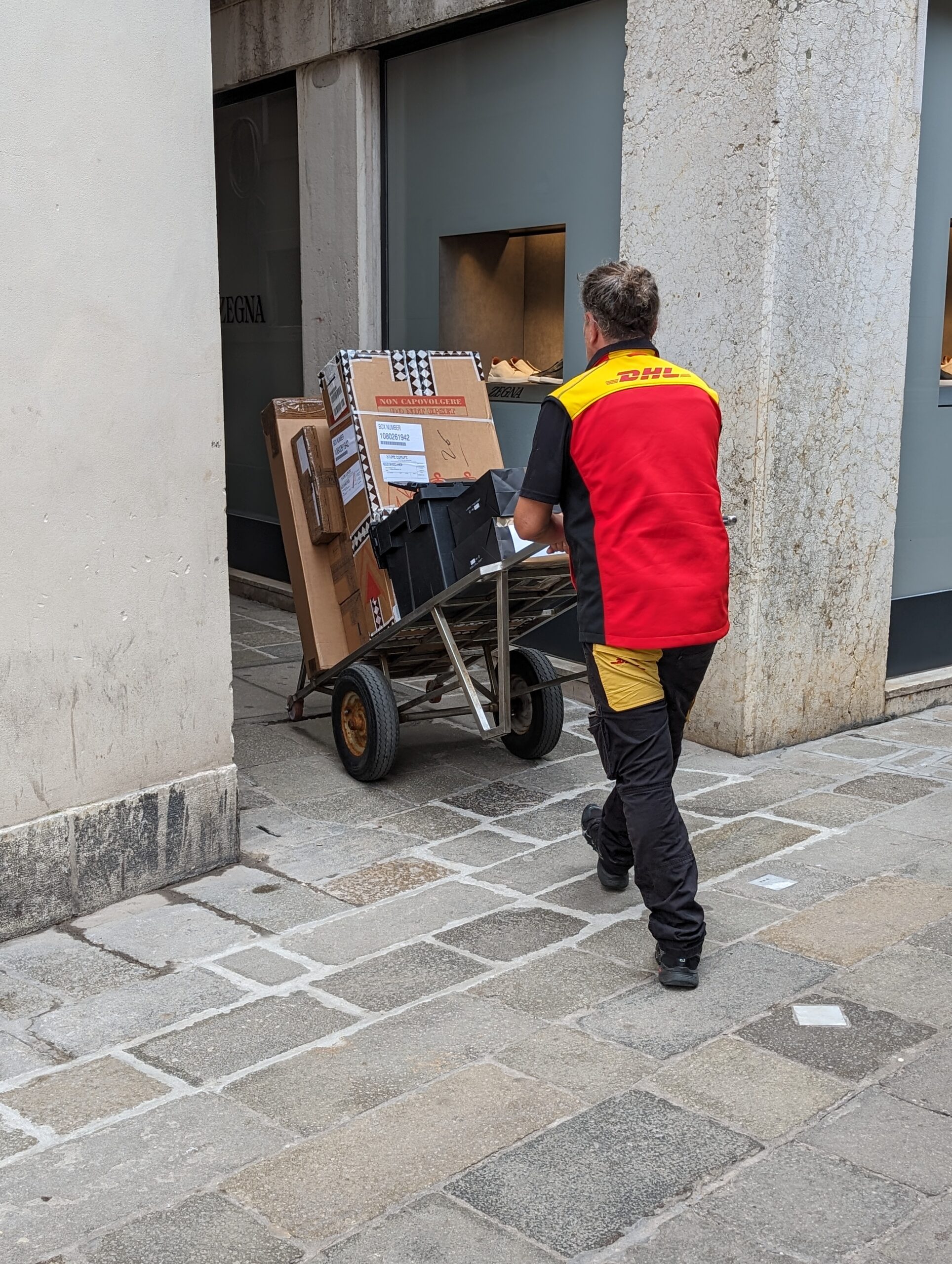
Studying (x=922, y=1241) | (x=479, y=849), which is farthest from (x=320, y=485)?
(x=922, y=1241)

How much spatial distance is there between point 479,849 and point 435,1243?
7.24 feet

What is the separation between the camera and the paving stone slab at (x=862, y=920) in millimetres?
3932

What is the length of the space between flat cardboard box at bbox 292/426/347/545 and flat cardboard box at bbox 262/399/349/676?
54 millimetres

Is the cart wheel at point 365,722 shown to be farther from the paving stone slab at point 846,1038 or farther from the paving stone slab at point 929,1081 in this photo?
the paving stone slab at point 929,1081

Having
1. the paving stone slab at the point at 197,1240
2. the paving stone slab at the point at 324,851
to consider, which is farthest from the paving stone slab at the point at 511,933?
the paving stone slab at the point at 197,1240

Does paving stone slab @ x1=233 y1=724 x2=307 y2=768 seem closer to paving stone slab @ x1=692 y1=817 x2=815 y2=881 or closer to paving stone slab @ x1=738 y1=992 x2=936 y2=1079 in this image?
paving stone slab @ x1=692 y1=817 x2=815 y2=881

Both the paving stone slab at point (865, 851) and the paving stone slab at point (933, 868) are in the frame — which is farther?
the paving stone slab at point (865, 851)

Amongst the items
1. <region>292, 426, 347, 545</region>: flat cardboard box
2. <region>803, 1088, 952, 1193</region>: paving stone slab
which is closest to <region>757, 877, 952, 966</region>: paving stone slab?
<region>803, 1088, 952, 1193</region>: paving stone slab

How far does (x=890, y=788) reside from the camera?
546 cm

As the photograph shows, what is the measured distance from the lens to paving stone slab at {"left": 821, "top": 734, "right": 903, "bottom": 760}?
5926 mm

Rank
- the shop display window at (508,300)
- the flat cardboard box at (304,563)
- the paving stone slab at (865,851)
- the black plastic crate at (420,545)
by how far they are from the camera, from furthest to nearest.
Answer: the shop display window at (508,300), the flat cardboard box at (304,563), the black plastic crate at (420,545), the paving stone slab at (865,851)

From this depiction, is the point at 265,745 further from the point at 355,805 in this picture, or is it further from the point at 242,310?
the point at 242,310

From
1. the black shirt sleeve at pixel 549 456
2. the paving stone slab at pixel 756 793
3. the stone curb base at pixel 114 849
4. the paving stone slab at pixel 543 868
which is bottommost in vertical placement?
the paving stone slab at pixel 756 793

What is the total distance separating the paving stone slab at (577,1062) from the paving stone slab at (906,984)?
70cm
